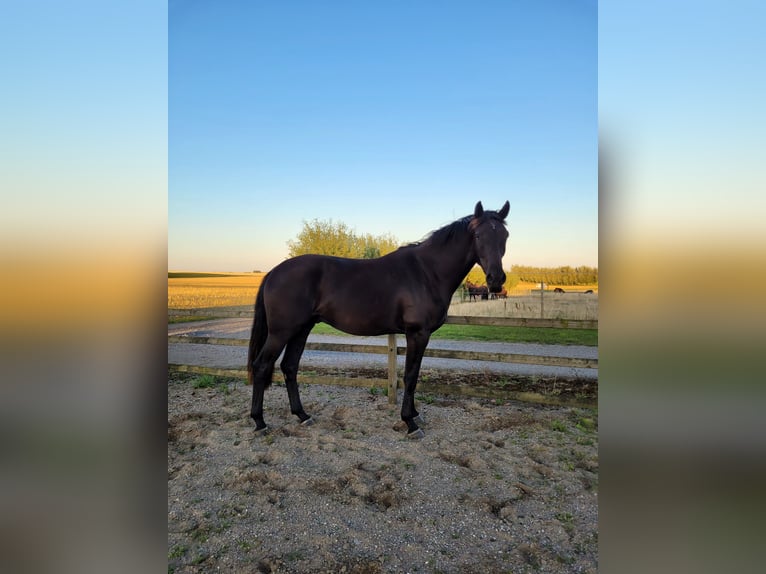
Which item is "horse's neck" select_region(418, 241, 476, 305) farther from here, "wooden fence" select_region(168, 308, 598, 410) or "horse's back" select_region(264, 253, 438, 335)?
"wooden fence" select_region(168, 308, 598, 410)

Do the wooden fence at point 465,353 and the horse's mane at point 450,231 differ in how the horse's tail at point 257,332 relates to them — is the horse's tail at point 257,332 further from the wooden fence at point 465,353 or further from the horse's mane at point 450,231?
the horse's mane at point 450,231

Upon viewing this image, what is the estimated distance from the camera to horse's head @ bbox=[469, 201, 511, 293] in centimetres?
384

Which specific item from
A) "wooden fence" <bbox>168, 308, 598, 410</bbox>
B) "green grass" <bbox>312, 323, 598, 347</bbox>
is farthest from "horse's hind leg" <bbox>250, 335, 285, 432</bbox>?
"green grass" <bbox>312, 323, 598, 347</bbox>

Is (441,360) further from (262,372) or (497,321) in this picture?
(262,372)

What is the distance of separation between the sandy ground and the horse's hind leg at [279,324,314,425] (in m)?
0.19

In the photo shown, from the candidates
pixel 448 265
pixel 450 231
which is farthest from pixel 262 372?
pixel 450 231

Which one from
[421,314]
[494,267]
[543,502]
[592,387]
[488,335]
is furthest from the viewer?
[488,335]

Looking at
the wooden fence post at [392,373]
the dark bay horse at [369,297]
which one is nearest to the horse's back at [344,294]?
the dark bay horse at [369,297]

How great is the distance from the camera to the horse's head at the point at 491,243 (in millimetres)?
3844
